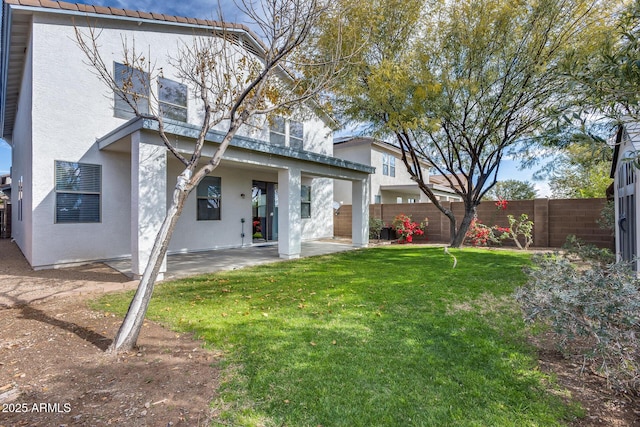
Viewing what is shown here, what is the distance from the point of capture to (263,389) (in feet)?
8.54

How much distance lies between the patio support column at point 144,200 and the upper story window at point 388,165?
16038mm

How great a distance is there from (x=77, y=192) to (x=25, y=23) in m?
4.26

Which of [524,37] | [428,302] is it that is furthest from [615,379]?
[524,37]

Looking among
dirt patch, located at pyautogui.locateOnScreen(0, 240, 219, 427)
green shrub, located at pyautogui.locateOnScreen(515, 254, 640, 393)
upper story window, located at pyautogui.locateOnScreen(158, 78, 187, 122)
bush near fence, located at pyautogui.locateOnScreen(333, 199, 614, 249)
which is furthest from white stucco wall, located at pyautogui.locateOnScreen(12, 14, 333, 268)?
bush near fence, located at pyautogui.locateOnScreen(333, 199, 614, 249)

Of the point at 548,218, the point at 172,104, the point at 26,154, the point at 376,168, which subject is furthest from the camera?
the point at 376,168

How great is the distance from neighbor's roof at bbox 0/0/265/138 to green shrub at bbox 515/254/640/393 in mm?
5985

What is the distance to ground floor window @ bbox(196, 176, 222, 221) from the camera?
402 inches

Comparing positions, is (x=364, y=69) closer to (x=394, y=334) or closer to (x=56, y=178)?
(x=394, y=334)

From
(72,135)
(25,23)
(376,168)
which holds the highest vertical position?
(25,23)

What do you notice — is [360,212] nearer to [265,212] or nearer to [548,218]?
[265,212]

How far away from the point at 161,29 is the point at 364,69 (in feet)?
20.0

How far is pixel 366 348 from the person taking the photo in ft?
10.9

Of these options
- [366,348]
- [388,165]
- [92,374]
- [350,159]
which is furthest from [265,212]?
[388,165]

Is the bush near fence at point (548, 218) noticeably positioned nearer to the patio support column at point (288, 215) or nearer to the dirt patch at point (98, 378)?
the patio support column at point (288, 215)
